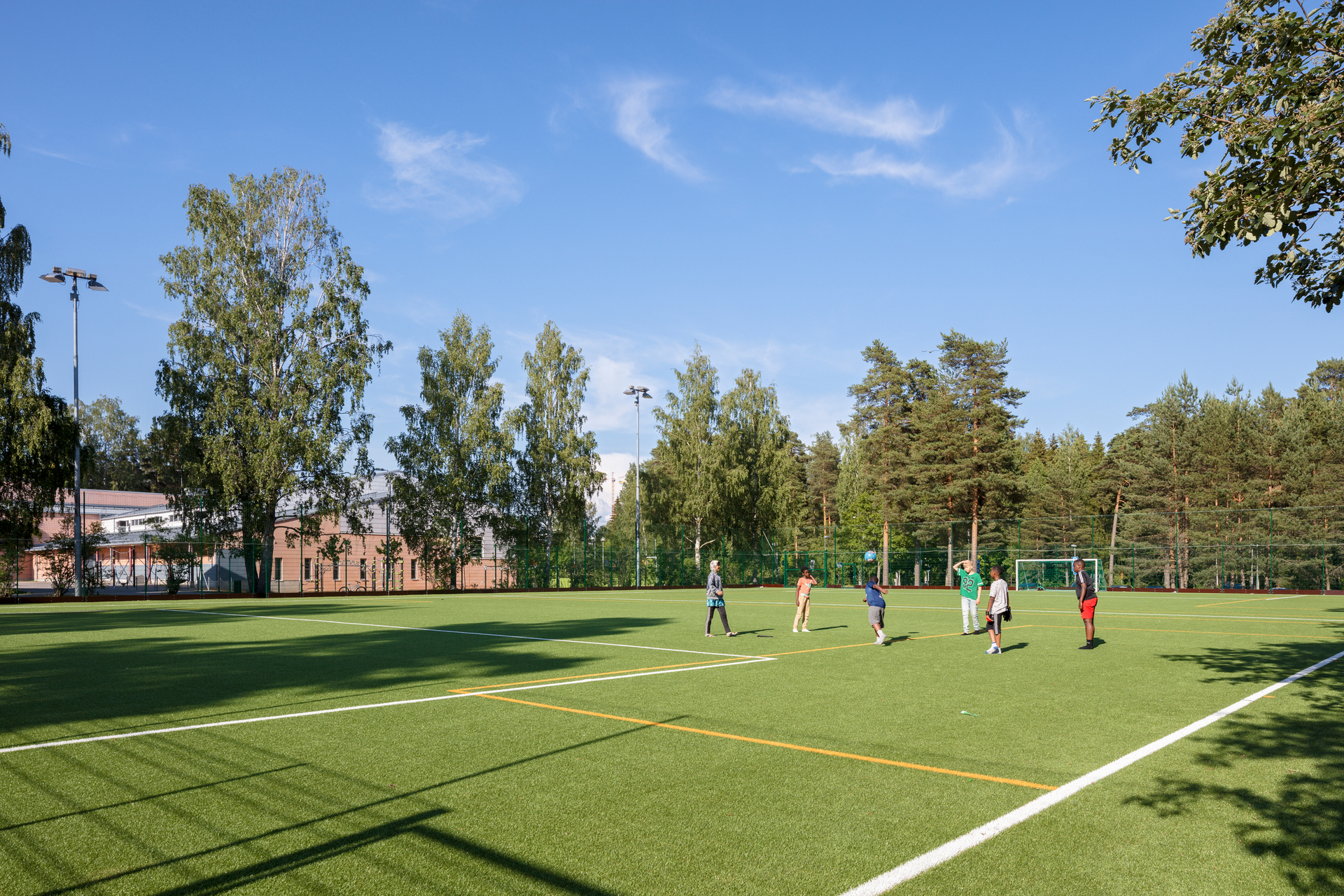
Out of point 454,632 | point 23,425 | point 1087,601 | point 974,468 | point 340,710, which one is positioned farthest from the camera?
point 974,468

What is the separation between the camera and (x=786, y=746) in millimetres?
7684

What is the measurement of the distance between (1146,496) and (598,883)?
66854 mm

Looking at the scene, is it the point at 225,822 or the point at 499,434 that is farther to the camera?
the point at 499,434

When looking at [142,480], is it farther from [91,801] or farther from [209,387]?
[91,801]

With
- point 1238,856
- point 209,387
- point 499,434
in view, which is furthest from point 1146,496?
point 1238,856

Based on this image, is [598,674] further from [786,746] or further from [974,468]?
[974,468]

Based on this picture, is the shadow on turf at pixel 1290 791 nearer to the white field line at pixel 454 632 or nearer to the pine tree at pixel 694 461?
the white field line at pixel 454 632

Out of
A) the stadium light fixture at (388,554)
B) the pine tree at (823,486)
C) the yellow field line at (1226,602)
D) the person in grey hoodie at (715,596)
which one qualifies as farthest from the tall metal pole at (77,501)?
the pine tree at (823,486)

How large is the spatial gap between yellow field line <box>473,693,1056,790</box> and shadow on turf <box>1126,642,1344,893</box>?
875 millimetres

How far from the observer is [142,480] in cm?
9369

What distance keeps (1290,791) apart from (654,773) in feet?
15.6

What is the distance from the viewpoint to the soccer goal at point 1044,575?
1900 inches

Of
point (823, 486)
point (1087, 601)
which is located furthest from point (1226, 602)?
point (823, 486)

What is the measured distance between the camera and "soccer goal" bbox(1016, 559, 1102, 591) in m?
48.2
